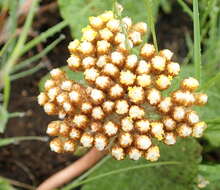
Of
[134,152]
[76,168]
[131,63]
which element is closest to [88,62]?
[131,63]

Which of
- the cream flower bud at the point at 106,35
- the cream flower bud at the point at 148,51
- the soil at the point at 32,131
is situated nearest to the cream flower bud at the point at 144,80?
the cream flower bud at the point at 148,51

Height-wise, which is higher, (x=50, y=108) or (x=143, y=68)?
(x=143, y=68)

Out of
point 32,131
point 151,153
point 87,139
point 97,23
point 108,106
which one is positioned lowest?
point 32,131

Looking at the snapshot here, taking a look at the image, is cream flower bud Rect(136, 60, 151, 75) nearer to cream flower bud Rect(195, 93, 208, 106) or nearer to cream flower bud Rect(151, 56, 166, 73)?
cream flower bud Rect(151, 56, 166, 73)

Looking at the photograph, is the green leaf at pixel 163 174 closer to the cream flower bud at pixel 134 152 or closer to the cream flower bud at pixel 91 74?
the cream flower bud at pixel 134 152

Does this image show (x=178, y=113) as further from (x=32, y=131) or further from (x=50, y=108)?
(x=32, y=131)

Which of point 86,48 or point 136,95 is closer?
point 136,95
